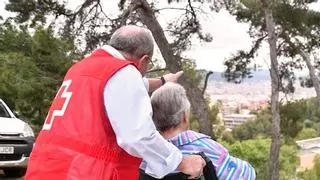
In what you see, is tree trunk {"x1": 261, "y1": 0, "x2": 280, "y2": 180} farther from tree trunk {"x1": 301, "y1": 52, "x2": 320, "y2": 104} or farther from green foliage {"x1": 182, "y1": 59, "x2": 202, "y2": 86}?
green foliage {"x1": 182, "y1": 59, "x2": 202, "y2": 86}

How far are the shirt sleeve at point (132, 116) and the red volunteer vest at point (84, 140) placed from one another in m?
0.04

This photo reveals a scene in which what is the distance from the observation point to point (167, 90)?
2488 millimetres

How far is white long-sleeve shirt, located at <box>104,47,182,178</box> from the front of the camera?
2074mm

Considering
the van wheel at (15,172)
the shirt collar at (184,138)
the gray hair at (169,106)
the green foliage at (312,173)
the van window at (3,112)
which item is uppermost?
the gray hair at (169,106)

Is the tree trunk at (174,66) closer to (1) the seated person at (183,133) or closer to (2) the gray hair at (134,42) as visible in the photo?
(1) the seated person at (183,133)

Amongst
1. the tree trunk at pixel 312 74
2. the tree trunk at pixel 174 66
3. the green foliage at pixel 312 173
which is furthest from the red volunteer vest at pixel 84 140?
the green foliage at pixel 312 173

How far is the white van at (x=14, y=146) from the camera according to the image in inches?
293

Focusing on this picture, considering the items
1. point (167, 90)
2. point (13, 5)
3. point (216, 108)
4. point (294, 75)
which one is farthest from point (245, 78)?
point (216, 108)

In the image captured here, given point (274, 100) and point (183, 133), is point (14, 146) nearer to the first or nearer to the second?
point (183, 133)

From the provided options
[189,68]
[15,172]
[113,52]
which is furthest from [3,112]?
[189,68]

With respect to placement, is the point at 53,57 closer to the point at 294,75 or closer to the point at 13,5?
the point at 13,5

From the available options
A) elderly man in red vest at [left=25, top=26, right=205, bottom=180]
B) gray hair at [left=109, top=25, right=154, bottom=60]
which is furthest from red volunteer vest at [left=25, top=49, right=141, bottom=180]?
gray hair at [left=109, top=25, right=154, bottom=60]

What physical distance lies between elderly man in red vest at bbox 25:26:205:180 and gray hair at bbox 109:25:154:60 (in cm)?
9

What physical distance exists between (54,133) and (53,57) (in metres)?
15.5
